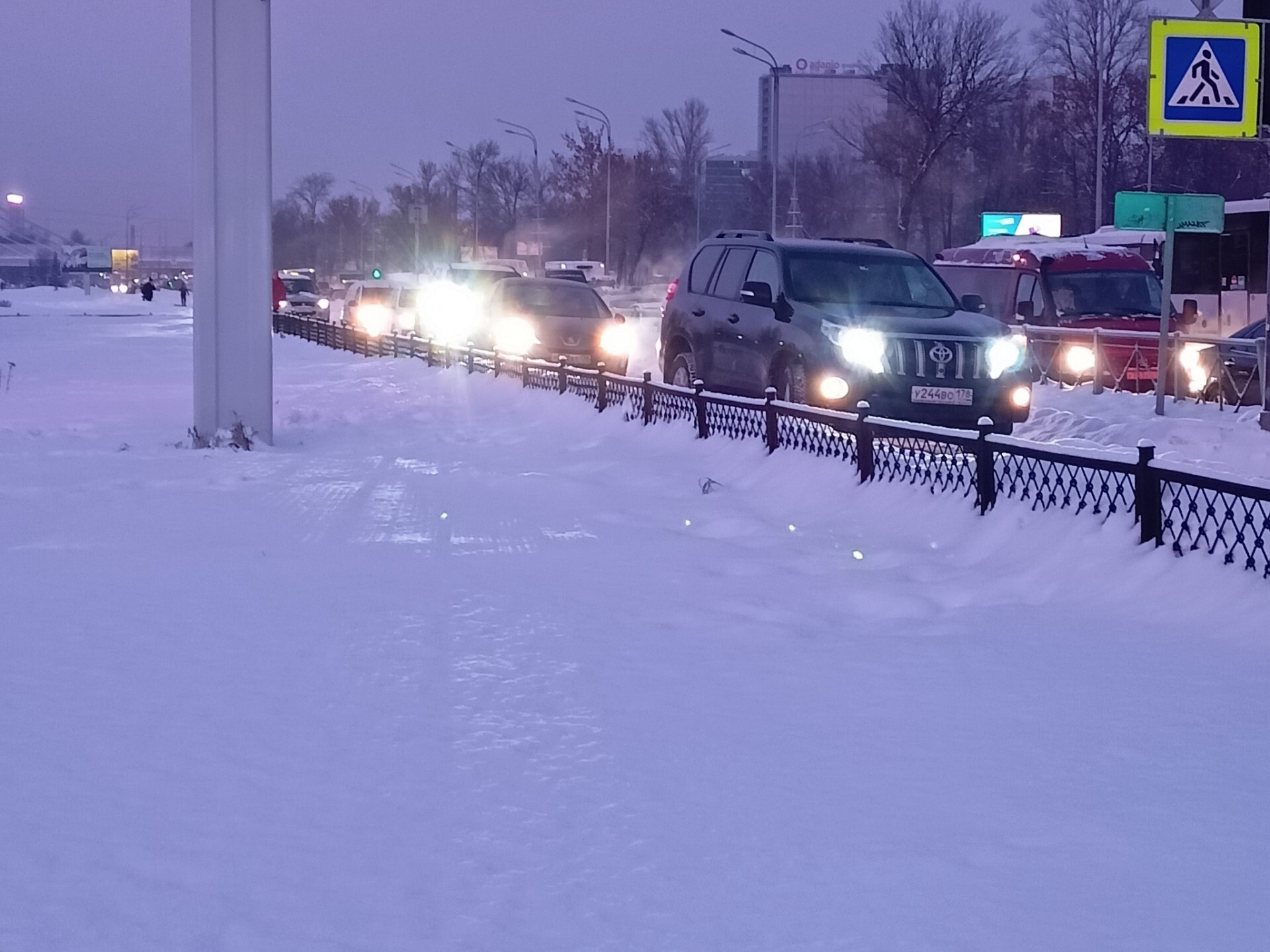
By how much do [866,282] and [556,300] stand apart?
952 centimetres

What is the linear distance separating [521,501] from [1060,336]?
513 inches

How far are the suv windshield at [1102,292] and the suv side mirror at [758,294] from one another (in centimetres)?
1204

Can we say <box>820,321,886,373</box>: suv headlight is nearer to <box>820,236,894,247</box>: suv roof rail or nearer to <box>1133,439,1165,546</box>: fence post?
<box>820,236,894,247</box>: suv roof rail

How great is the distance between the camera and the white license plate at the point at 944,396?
42.1ft

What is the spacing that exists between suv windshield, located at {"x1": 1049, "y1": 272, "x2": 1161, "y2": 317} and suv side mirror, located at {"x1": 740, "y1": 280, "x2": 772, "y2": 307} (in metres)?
12.0

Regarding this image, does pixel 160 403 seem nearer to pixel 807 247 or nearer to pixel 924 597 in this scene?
pixel 807 247

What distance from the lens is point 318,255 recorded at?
14525 cm

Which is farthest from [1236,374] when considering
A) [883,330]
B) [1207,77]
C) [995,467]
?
[995,467]

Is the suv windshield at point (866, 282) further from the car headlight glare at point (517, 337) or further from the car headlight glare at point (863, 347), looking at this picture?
the car headlight glare at point (517, 337)

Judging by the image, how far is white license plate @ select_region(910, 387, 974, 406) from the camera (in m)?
12.8

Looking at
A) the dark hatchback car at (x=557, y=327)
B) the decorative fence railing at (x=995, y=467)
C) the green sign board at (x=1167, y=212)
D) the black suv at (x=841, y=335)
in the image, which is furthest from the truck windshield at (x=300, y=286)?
the black suv at (x=841, y=335)

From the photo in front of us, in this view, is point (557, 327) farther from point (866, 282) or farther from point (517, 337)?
point (866, 282)

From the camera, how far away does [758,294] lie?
13875 millimetres

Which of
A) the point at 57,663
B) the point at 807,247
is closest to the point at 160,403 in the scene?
the point at 807,247
